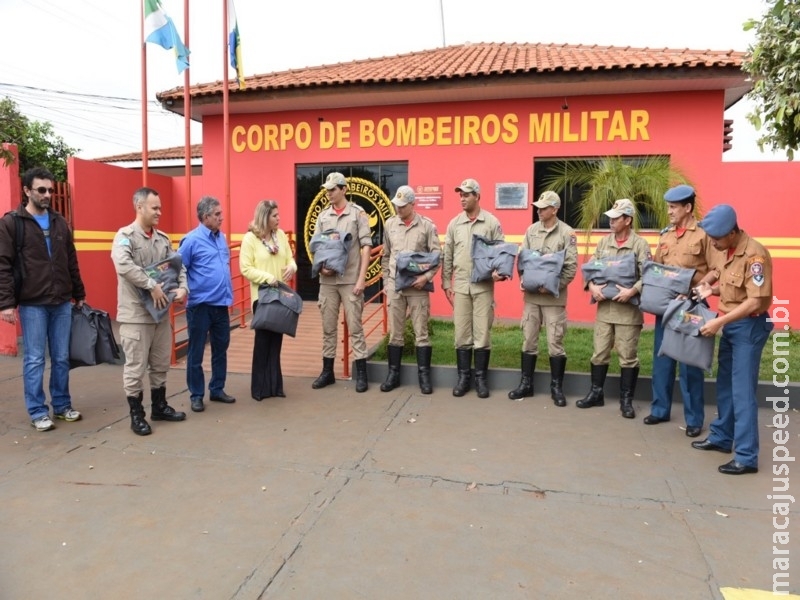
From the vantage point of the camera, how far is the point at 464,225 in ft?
18.3

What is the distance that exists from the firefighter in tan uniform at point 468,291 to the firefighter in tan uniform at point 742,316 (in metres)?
1.99

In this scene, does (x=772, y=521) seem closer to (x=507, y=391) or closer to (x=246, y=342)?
(x=507, y=391)

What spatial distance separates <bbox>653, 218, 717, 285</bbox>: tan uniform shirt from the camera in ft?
14.8

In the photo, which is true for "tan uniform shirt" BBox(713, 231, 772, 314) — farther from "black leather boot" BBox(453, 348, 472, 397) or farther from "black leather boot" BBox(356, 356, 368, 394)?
"black leather boot" BBox(356, 356, 368, 394)

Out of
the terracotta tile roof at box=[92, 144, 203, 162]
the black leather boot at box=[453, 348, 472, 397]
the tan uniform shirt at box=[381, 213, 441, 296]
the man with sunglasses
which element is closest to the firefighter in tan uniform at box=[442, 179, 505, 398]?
the black leather boot at box=[453, 348, 472, 397]

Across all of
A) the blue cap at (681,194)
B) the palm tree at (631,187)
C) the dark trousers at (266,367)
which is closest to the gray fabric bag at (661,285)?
the blue cap at (681,194)

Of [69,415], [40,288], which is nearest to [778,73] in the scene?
[40,288]

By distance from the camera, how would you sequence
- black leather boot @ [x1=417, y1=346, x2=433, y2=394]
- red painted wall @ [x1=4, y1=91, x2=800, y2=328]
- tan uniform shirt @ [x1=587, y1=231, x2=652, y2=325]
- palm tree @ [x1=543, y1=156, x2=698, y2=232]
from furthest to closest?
red painted wall @ [x1=4, y1=91, x2=800, y2=328] < palm tree @ [x1=543, y1=156, x2=698, y2=232] < black leather boot @ [x1=417, y1=346, x2=433, y2=394] < tan uniform shirt @ [x1=587, y1=231, x2=652, y2=325]

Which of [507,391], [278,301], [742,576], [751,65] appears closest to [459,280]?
[507,391]

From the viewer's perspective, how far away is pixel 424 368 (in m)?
5.75

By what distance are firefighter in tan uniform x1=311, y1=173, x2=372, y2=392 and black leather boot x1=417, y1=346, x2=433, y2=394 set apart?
0.57m

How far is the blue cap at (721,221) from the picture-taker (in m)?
3.77

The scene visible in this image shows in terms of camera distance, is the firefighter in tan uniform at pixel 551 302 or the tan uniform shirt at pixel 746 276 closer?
the tan uniform shirt at pixel 746 276

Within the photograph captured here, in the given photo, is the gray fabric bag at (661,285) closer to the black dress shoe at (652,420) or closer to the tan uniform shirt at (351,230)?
the black dress shoe at (652,420)
